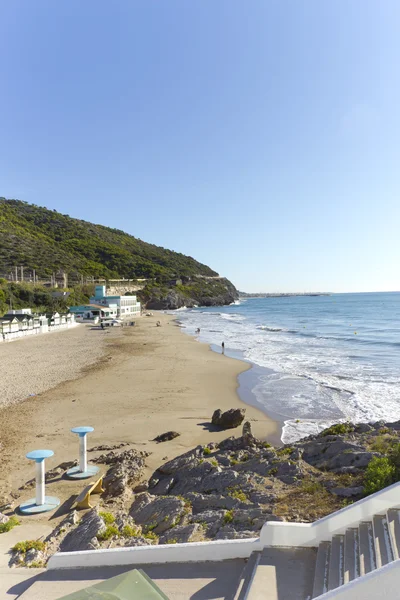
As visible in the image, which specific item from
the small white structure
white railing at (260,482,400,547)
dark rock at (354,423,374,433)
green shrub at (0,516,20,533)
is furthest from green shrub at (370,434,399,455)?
the small white structure

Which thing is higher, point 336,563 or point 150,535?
point 336,563

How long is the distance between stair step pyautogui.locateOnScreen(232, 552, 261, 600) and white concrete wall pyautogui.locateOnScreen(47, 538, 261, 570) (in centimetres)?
18

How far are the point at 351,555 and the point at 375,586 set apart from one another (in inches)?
67.7

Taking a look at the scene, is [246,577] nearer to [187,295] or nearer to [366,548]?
[366,548]

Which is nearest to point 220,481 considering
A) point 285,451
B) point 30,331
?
point 285,451

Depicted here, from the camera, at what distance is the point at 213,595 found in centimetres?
506

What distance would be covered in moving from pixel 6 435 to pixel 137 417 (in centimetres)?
432

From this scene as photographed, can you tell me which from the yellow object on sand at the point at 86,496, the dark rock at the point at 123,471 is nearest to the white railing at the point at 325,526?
the yellow object on sand at the point at 86,496

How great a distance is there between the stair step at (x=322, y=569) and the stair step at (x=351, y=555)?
0.82 feet

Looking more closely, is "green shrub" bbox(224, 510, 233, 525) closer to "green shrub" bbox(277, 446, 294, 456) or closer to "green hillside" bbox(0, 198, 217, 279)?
"green shrub" bbox(277, 446, 294, 456)

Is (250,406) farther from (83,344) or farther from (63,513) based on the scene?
(83,344)

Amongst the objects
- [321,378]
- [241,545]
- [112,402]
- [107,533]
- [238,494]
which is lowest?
[321,378]

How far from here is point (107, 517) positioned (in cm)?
757

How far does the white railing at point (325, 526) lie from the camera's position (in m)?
5.64
